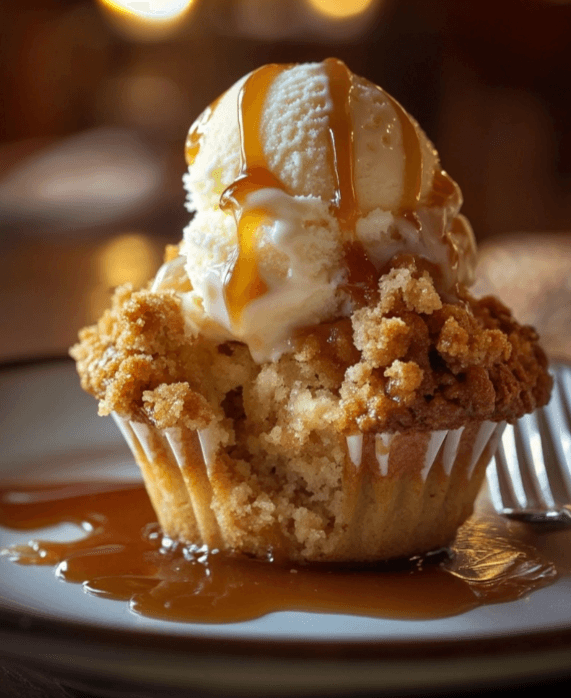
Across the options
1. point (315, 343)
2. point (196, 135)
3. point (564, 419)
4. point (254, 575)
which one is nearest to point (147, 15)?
point (564, 419)

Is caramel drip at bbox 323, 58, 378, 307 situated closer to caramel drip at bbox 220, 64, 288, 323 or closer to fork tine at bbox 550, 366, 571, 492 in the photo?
caramel drip at bbox 220, 64, 288, 323

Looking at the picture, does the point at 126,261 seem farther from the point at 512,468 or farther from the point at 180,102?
the point at 180,102

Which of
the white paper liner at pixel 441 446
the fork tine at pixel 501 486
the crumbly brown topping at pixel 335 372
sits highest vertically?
the crumbly brown topping at pixel 335 372

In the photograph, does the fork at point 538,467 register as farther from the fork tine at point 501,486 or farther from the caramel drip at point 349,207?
the caramel drip at point 349,207

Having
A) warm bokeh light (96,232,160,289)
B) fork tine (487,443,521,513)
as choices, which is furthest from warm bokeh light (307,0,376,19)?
fork tine (487,443,521,513)

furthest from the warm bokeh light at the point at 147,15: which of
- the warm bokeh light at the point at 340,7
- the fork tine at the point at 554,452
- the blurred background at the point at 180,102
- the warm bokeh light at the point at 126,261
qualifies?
the fork tine at the point at 554,452
